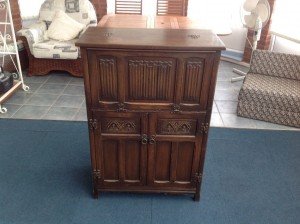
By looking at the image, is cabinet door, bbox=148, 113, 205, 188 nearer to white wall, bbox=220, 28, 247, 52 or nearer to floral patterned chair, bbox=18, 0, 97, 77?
floral patterned chair, bbox=18, 0, 97, 77

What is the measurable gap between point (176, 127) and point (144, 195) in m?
0.63

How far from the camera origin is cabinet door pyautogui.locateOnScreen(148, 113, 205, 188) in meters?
1.69

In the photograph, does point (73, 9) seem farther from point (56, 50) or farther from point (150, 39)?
point (150, 39)

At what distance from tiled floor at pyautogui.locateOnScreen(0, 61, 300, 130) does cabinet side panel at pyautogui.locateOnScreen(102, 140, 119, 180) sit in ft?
3.81

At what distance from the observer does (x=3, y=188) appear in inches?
81.7

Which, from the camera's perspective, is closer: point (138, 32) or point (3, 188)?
point (138, 32)

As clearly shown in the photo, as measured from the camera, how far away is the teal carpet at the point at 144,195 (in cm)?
188

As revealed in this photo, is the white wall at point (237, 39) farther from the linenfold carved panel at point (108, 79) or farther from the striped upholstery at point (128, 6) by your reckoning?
the linenfold carved panel at point (108, 79)

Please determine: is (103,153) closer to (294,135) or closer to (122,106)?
(122,106)

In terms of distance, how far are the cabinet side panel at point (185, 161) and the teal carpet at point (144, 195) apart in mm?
229

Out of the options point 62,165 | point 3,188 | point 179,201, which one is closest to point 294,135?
point 179,201

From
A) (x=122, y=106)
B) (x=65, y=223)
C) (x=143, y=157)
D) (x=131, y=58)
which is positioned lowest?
(x=65, y=223)

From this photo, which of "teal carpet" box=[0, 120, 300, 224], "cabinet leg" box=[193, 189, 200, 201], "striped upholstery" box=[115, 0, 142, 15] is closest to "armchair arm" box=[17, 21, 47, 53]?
"striped upholstery" box=[115, 0, 142, 15]

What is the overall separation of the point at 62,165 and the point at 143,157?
838mm
